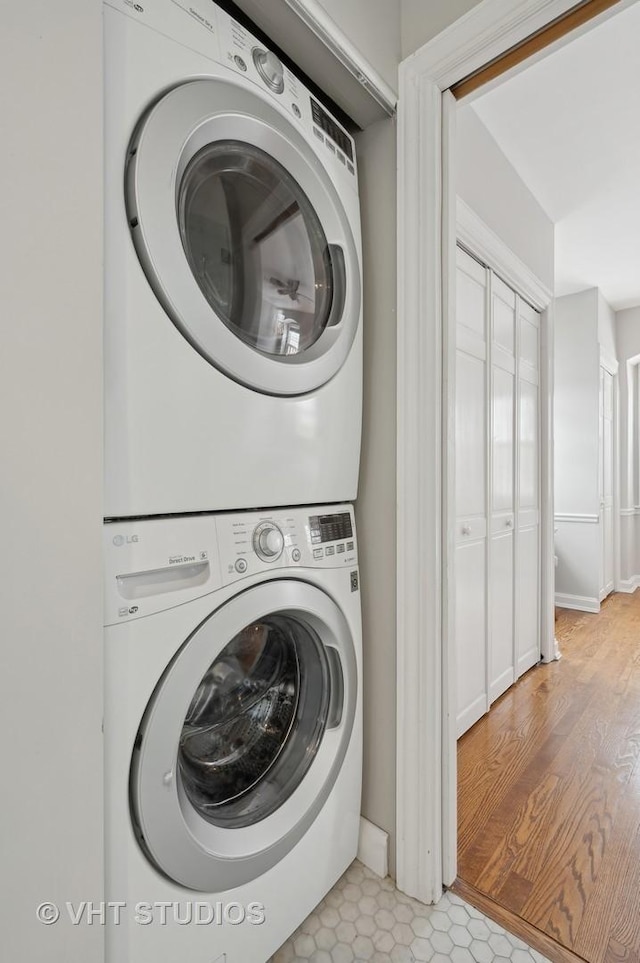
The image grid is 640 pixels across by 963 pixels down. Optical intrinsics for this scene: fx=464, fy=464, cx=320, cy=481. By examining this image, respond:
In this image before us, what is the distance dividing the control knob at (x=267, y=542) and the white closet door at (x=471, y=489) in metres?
1.09

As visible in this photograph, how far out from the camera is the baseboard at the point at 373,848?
3.75 feet

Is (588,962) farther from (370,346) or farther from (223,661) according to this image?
(370,346)

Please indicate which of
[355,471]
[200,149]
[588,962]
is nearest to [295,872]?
[588,962]

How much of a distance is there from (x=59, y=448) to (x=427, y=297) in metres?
0.86

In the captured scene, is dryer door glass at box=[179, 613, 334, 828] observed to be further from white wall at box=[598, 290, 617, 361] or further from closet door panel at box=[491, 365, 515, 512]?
white wall at box=[598, 290, 617, 361]

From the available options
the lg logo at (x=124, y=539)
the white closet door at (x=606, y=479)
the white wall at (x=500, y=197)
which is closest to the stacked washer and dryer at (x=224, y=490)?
the lg logo at (x=124, y=539)

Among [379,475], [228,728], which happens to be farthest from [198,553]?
[379,475]

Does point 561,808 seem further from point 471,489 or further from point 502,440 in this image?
point 502,440

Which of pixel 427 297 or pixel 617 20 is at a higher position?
pixel 617 20

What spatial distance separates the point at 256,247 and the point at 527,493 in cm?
208

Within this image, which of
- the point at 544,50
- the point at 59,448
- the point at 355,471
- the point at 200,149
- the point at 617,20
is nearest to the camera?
the point at 59,448

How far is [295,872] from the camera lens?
95 centimetres

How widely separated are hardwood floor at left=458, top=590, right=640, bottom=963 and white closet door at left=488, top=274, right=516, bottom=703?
25cm

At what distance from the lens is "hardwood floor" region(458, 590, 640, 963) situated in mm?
1094
